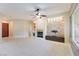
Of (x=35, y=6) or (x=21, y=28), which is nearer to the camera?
(x=35, y=6)

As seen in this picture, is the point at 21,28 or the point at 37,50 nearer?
the point at 37,50

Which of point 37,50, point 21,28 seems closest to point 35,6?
point 37,50

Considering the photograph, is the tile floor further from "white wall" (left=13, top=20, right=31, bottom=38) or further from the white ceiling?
"white wall" (left=13, top=20, right=31, bottom=38)

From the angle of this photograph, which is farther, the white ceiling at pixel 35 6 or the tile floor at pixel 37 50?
the white ceiling at pixel 35 6

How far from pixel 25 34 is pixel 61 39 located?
6715 mm

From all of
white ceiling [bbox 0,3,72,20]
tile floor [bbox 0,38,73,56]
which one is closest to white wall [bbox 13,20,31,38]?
tile floor [bbox 0,38,73,56]

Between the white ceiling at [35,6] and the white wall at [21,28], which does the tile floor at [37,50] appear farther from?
the white wall at [21,28]

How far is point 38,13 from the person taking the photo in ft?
20.1

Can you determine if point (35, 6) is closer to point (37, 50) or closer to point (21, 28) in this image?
point (37, 50)

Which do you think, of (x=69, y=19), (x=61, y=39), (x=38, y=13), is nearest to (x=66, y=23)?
(x=69, y=19)

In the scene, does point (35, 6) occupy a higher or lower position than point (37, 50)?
higher

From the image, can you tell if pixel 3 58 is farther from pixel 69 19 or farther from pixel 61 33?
pixel 69 19

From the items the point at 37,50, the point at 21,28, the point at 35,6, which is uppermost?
the point at 35,6

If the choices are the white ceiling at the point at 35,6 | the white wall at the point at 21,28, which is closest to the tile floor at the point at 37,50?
the white ceiling at the point at 35,6
